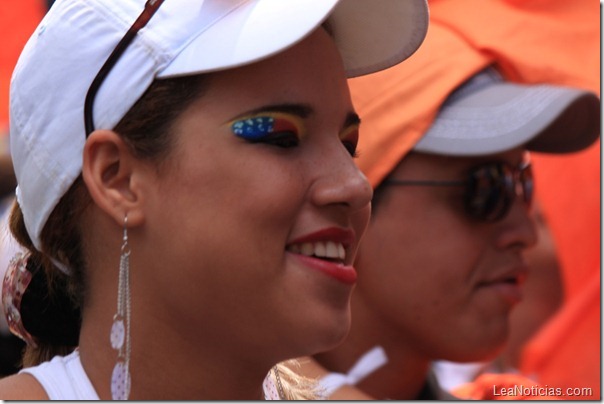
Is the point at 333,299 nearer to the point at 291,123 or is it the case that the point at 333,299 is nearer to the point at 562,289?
the point at 291,123

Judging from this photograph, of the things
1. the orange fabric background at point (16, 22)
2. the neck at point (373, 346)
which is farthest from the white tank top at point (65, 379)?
the orange fabric background at point (16, 22)

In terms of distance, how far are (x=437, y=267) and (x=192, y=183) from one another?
4.13ft

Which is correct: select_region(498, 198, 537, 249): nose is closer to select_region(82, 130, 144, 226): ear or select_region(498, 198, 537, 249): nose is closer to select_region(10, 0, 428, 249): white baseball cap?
select_region(10, 0, 428, 249): white baseball cap

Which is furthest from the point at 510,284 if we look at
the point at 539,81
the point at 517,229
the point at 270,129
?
the point at 270,129

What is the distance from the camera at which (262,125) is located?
201cm

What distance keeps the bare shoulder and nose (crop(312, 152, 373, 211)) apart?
0.64 m

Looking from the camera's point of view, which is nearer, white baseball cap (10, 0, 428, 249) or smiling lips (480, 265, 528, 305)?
white baseball cap (10, 0, 428, 249)

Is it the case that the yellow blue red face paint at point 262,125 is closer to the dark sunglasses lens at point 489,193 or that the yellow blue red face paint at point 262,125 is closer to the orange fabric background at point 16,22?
the dark sunglasses lens at point 489,193

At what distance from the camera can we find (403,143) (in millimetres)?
3117

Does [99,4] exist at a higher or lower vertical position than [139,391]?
higher

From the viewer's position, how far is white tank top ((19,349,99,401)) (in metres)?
2.11

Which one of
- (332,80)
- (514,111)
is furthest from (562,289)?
(332,80)

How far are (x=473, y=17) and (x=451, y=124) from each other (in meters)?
0.44

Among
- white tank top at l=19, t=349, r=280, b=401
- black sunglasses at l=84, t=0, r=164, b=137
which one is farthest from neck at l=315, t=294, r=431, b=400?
black sunglasses at l=84, t=0, r=164, b=137
